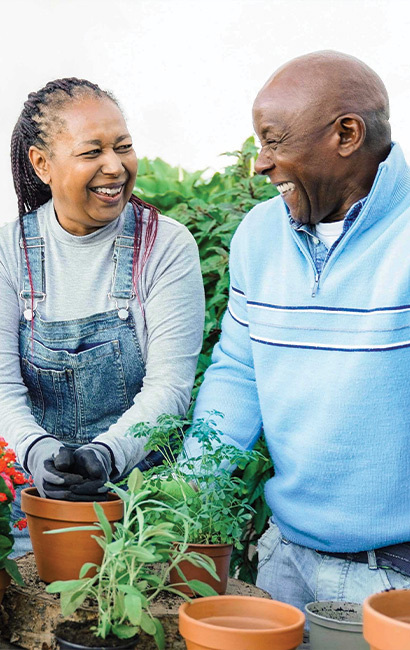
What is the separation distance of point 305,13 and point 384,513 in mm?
4611

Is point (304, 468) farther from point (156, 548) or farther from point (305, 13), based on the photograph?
point (305, 13)

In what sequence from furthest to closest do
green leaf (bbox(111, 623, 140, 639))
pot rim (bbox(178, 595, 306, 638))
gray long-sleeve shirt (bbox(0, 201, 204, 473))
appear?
gray long-sleeve shirt (bbox(0, 201, 204, 473)), green leaf (bbox(111, 623, 140, 639)), pot rim (bbox(178, 595, 306, 638))

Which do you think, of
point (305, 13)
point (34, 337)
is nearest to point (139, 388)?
point (34, 337)

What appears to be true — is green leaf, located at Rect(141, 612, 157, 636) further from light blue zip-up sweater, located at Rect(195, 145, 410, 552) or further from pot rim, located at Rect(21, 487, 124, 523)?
light blue zip-up sweater, located at Rect(195, 145, 410, 552)

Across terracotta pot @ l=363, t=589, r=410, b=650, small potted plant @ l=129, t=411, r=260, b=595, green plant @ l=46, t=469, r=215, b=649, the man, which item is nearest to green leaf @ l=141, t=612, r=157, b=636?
green plant @ l=46, t=469, r=215, b=649

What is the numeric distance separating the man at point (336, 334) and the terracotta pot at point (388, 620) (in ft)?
1.92

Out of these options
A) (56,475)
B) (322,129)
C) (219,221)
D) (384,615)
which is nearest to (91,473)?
Result: (56,475)

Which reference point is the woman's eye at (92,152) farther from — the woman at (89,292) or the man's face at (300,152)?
the man's face at (300,152)

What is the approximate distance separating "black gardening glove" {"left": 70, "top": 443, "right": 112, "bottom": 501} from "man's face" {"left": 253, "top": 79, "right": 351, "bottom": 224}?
2.36 ft

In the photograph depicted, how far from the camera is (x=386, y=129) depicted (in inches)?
75.9

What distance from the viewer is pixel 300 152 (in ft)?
6.11

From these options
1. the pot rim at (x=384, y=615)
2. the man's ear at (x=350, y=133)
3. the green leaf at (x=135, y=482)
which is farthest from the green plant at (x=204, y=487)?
the man's ear at (x=350, y=133)

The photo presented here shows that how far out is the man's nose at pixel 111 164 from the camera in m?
2.14

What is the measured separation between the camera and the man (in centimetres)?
181
